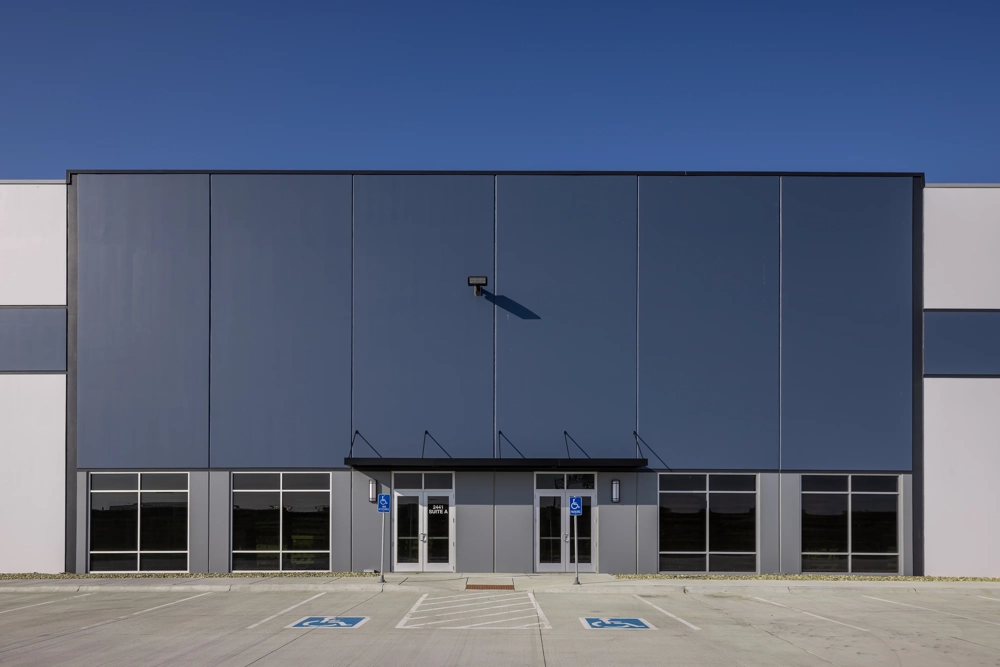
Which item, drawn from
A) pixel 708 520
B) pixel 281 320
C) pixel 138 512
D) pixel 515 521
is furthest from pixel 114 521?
pixel 708 520

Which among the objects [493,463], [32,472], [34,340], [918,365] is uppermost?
[34,340]

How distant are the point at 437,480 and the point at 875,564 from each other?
13.0 metres

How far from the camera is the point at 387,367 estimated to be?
77.8ft

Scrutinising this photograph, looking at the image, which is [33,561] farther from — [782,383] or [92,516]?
[782,383]

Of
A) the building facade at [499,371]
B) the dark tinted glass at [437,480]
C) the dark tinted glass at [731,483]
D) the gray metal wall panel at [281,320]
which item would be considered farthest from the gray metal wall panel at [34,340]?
the dark tinted glass at [731,483]

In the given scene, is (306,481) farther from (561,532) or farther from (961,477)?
(961,477)

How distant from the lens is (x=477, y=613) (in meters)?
16.6

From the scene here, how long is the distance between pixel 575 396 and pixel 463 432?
3.47 m

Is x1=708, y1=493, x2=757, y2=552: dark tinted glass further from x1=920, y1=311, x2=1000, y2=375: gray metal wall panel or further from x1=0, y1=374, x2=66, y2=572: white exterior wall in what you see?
x1=0, y1=374, x2=66, y2=572: white exterior wall

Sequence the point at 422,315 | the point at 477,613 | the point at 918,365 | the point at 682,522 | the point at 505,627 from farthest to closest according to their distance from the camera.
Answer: the point at 422,315, the point at 918,365, the point at 682,522, the point at 477,613, the point at 505,627

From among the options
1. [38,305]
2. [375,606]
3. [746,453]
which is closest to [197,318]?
[38,305]

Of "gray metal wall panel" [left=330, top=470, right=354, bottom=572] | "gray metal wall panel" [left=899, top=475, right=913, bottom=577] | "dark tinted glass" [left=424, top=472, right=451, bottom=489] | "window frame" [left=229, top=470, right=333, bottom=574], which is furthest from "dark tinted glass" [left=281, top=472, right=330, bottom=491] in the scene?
"gray metal wall panel" [left=899, top=475, right=913, bottom=577]

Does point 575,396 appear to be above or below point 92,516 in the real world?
above

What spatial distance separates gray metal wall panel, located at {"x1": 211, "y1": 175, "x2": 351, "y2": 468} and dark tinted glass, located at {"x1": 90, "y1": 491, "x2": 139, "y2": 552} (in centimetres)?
289
